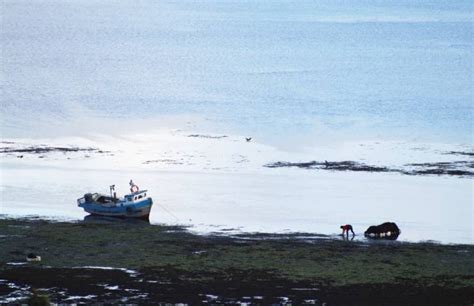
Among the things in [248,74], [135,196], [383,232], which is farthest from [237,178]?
[248,74]

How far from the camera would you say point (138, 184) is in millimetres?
49750

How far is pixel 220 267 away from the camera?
3362 cm

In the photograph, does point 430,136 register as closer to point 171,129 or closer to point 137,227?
point 171,129

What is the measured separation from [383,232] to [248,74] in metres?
62.4

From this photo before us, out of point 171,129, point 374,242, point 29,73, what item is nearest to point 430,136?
point 171,129

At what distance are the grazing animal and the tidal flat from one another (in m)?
1.07

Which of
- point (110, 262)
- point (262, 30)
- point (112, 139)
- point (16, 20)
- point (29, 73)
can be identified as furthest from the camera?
point (16, 20)

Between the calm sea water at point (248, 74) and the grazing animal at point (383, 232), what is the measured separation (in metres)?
23.7

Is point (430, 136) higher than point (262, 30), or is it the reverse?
point (262, 30)

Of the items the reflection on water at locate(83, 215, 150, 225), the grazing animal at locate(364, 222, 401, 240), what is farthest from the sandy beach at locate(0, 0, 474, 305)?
the grazing animal at locate(364, 222, 401, 240)

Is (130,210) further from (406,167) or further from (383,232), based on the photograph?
(406,167)

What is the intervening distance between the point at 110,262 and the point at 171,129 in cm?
3182

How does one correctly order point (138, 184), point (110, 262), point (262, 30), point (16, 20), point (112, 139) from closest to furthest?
point (110, 262) < point (138, 184) < point (112, 139) < point (262, 30) < point (16, 20)

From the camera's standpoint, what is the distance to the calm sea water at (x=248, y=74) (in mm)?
70938
